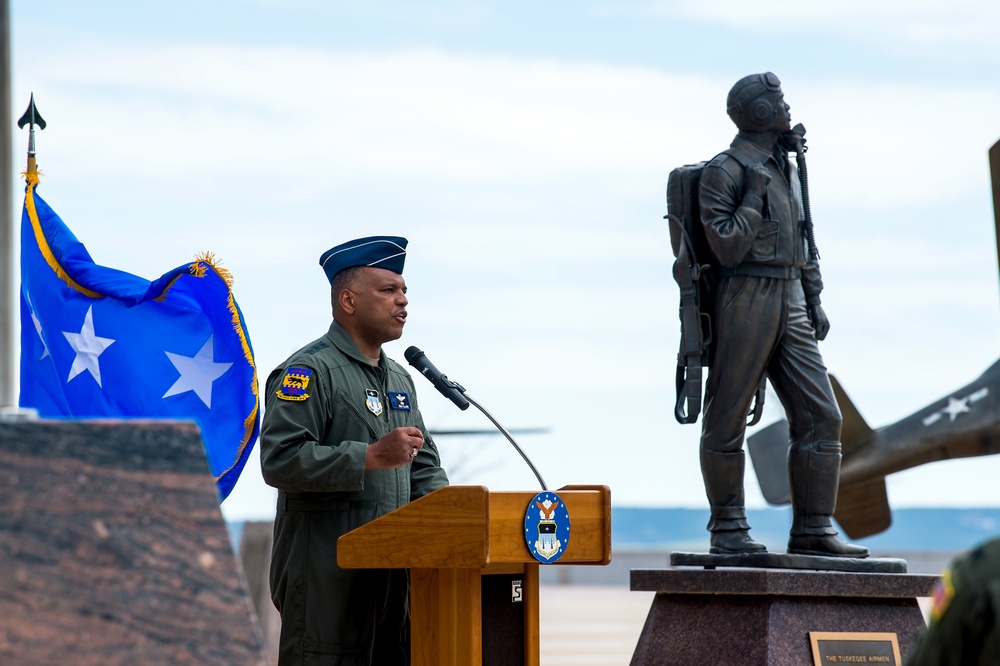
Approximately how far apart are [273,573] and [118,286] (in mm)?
1557

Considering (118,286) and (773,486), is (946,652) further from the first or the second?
(773,486)

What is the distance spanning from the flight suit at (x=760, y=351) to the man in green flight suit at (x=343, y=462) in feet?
4.77

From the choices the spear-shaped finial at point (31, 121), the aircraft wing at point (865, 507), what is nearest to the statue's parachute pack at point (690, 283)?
the spear-shaped finial at point (31, 121)

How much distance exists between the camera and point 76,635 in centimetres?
191

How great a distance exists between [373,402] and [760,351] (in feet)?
5.87

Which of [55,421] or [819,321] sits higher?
[819,321]

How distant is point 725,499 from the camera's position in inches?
211

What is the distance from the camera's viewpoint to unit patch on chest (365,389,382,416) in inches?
165

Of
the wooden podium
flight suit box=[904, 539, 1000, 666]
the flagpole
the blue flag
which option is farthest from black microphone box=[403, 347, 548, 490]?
flight suit box=[904, 539, 1000, 666]

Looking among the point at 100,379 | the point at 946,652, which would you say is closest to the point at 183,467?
the point at 946,652

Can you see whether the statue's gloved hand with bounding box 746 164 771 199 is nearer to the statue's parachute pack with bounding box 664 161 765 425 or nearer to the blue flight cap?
the statue's parachute pack with bounding box 664 161 765 425

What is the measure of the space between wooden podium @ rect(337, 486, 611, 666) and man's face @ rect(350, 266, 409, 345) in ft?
2.53

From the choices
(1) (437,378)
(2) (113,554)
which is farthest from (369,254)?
(2) (113,554)

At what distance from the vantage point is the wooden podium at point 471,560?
346cm
